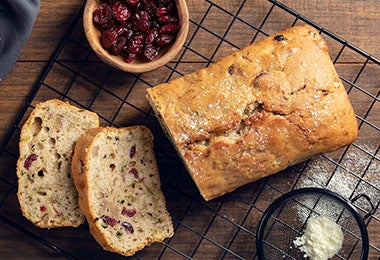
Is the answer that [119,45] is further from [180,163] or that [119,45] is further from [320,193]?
[320,193]

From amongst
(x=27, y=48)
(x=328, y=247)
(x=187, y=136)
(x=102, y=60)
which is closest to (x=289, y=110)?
(x=187, y=136)

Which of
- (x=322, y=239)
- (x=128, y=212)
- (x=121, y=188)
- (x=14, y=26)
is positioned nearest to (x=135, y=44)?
(x=14, y=26)

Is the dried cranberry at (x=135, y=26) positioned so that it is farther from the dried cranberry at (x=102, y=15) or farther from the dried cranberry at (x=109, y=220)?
the dried cranberry at (x=109, y=220)

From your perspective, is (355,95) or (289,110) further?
(355,95)

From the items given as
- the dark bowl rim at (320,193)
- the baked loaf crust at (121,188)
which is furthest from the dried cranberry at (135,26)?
the dark bowl rim at (320,193)

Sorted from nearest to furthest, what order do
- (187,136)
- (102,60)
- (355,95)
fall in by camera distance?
(187,136) < (102,60) < (355,95)

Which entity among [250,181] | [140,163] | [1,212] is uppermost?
[250,181]

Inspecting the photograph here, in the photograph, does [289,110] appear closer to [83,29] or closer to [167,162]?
[167,162]
